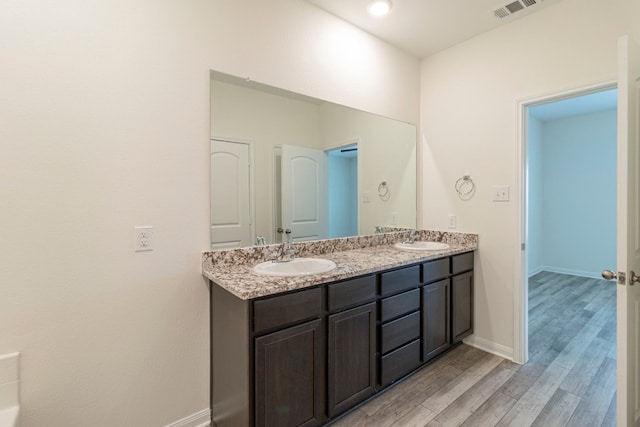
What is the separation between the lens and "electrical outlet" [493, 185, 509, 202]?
2.46m

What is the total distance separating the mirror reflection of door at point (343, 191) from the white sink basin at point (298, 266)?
0.43 meters

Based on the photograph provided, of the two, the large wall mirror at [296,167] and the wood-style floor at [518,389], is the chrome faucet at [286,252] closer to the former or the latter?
the large wall mirror at [296,167]

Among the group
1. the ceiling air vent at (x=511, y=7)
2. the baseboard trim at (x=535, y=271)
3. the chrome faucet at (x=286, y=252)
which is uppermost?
the ceiling air vent at (x=511, y=7)

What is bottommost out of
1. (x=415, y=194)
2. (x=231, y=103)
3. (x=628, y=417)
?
(x=628, y=417)

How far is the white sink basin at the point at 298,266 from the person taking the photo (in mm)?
1796

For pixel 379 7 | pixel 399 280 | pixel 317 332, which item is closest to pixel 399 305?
pixel 399 280

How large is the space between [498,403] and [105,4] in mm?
3032

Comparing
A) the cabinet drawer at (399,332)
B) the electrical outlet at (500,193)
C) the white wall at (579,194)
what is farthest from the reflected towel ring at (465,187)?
the white wall at (579,194)

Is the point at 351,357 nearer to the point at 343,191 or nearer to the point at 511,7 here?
the point at 343,191

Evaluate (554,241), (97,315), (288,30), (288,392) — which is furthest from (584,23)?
(554,241)

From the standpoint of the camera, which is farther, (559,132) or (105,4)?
(559,132)

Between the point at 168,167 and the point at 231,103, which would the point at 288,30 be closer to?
the point at 231,103

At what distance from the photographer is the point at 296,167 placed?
2.21 meters

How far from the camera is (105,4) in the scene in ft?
4.72
